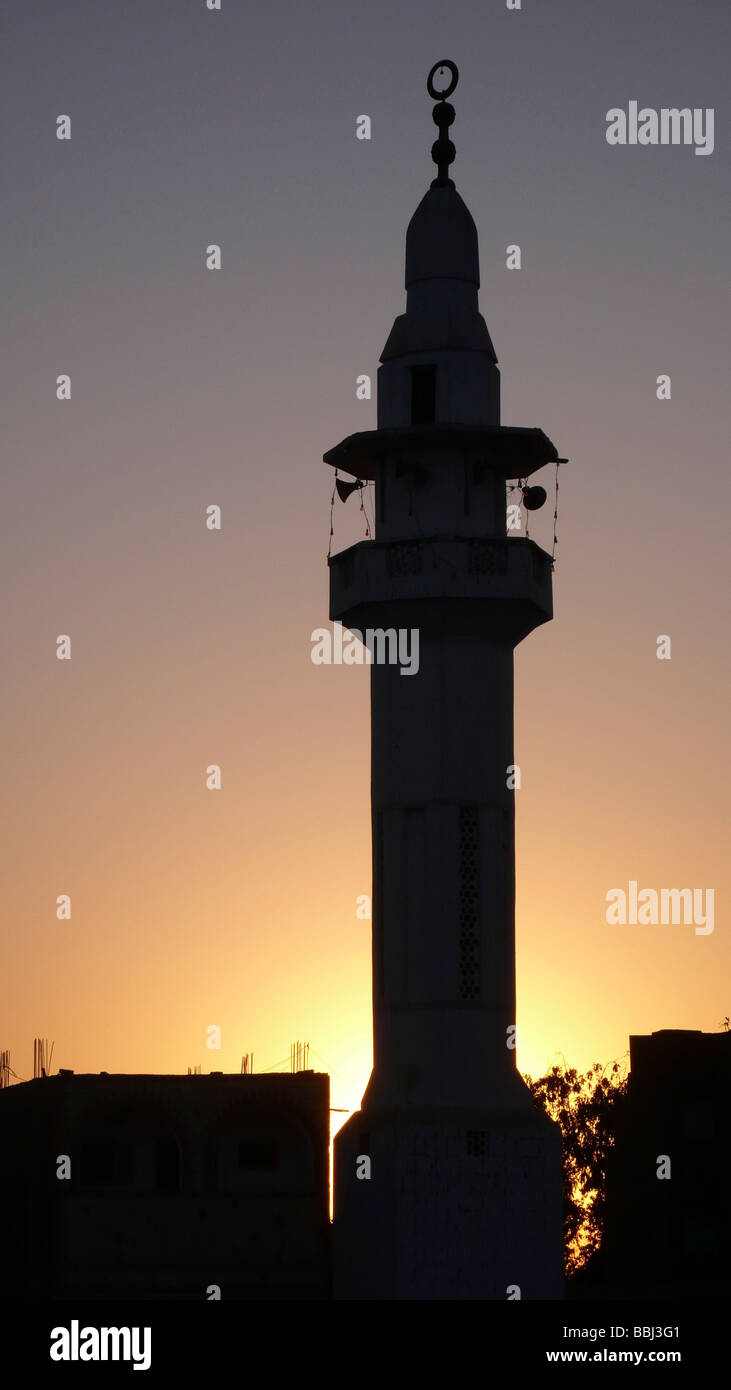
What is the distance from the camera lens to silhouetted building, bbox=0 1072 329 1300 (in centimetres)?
8644

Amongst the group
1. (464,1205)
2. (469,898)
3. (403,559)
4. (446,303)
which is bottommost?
(464,1205)

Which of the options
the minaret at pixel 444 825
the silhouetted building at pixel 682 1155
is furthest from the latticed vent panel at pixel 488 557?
the silhouetted building at pixel 682 1155

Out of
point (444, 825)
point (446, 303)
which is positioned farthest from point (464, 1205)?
point (446, 303)

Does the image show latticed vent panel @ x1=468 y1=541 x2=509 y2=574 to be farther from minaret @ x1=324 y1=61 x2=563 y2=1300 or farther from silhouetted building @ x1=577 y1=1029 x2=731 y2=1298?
silhouetted building @ x1=577 y1=1029 x2=731 y2=1298

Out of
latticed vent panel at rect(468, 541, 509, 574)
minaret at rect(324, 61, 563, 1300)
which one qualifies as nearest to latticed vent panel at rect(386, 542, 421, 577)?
minaret at rect(324, 61, 563, 1300)

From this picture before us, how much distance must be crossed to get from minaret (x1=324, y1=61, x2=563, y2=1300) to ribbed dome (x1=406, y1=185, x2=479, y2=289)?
60 mm

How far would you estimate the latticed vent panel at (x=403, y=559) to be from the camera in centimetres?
7856

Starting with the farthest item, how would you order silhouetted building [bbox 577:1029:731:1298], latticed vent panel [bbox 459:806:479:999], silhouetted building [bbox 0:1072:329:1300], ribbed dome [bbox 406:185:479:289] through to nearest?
silhouetted building [bbox 577:1029:731:1298] → silhouetted building [bbox 0:1072:329:1300] → ribbed dome [bbox 406:185:479:289] → latticed vent panel [bbox 459:806:479:999]

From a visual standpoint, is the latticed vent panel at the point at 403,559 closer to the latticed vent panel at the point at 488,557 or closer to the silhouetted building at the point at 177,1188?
the latticed vent panel at the point at 488,557

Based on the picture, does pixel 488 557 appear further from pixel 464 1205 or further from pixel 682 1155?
pixel 682 1155

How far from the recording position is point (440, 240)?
267 feet

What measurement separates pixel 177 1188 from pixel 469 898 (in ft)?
56.0
